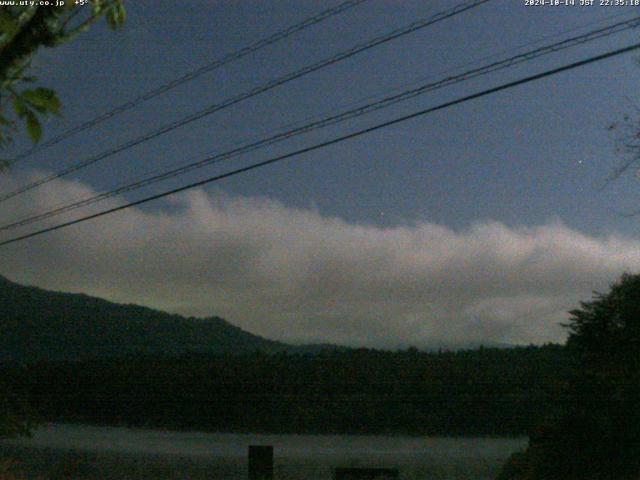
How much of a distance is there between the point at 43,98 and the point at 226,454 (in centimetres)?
2017

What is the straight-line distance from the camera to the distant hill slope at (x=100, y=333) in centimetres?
3531

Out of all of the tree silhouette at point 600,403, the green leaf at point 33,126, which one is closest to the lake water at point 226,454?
the tree silhouette at point 600,403

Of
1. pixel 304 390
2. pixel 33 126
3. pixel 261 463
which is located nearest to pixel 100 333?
pixel 304 390

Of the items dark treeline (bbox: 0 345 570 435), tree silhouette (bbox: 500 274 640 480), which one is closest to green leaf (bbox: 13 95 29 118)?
tree silhouette (bbox: 500 274 640 480)

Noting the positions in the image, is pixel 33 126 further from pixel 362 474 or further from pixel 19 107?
pixel 362 474

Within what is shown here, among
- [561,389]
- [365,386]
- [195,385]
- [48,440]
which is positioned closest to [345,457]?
[365,386]

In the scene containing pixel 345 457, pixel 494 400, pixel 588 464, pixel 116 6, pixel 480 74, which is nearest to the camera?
pixel 116 6

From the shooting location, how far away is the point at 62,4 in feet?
13.6

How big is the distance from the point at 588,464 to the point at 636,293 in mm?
2946

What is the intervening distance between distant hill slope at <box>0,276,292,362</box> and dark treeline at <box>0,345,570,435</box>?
679 centimetres

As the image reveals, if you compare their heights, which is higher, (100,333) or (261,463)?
(100,333)

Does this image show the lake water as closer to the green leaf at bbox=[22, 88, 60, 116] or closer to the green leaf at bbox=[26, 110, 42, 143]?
the green leaf at bbox=[26, 110, 42, 143]

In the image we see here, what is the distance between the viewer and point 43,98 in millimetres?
3449

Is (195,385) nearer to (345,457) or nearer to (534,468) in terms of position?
(345,457)
